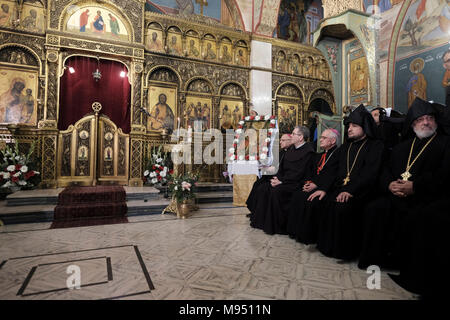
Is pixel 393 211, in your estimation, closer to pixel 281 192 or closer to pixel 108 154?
pixel 281 192

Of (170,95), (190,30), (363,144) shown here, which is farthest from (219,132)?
(363,144)

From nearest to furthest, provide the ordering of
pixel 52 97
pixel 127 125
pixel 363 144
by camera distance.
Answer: pixel 363 144 → pixel 52 97 → pixel 127 125

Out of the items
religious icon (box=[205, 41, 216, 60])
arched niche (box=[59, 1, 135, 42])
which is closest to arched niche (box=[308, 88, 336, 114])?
religious icon (box=[205, 41, 216, 60])

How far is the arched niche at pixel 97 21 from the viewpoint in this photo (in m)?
7.79

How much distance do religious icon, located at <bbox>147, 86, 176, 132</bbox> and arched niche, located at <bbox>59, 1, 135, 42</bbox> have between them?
1.84 m

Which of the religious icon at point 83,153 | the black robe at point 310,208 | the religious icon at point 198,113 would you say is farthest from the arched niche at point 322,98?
the religious icon at point 83,153

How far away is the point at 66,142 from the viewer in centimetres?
764

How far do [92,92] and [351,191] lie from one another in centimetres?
800

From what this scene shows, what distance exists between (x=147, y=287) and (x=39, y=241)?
2.49m

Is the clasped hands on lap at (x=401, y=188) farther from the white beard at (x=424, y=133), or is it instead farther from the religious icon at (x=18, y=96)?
the religious icon at (x=18, y=96)

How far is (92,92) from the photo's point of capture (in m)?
8.10

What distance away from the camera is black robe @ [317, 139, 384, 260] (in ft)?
9.86

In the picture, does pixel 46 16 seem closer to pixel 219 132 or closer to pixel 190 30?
pixel 190 30

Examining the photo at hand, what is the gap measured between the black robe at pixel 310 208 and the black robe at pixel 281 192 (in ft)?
1.25
